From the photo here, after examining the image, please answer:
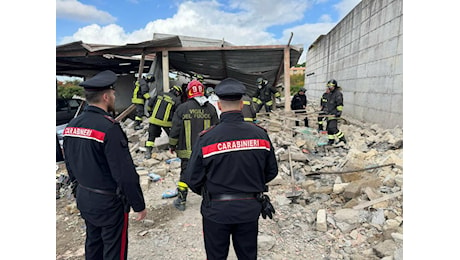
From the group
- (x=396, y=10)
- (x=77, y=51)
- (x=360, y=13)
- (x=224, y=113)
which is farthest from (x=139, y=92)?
(x=360, y=13)

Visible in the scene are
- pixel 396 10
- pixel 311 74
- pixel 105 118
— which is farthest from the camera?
pixel 311 74

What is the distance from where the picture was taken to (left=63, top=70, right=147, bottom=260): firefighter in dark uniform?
76.2 inches

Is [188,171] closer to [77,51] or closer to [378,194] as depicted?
[378,194]

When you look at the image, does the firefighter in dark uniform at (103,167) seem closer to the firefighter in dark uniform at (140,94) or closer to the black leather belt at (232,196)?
the black leather belt at (232,196)

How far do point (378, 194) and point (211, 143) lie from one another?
3107 millimetres

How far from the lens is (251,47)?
774 cm

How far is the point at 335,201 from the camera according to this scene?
411 cm

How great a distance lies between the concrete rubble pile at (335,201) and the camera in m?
2.96

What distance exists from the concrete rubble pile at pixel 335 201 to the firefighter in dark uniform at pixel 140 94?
1.55 m

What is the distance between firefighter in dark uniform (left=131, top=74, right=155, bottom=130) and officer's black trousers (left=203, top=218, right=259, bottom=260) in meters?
6.34

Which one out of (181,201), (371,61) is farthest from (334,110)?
(181,201)

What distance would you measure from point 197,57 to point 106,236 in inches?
286

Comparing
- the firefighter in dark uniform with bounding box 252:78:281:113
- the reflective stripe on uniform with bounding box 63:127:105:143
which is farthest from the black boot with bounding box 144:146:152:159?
the firefighter in dark uniform with bounding box 252:78:281:113

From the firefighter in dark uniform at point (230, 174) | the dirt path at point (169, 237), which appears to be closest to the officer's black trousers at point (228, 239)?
the firefighter in dark uniform at point (230, 174)
